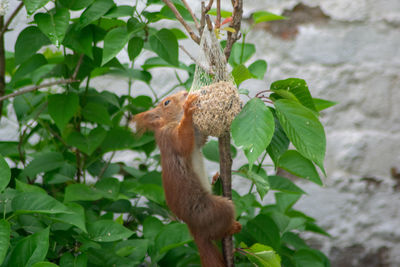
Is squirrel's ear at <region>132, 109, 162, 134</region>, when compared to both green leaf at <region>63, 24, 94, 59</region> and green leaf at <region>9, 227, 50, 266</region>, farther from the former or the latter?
green leaf at <region>9, 227, 50, 266</region>

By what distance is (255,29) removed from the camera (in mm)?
1929

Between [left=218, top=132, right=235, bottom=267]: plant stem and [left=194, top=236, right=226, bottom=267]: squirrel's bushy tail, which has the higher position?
[left=218, top=132, right=235, bottom=267]: plant stem

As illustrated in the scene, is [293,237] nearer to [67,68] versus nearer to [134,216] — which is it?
[134,216]

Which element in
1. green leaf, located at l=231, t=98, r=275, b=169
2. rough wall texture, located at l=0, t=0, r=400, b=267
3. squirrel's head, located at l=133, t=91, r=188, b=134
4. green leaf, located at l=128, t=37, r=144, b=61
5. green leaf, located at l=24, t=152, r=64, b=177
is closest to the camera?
green leaf, located at l=231, t=98, r=275, b=169

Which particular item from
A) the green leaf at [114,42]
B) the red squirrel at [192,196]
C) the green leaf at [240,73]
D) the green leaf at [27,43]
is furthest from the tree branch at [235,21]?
the green leaf at [27,43]

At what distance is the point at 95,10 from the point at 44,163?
1.62 feet

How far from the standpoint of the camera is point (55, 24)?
1.15 metres

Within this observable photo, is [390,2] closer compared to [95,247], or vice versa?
[95,247]

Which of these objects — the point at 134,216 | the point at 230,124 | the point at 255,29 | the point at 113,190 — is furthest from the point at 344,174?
the point at 230,124

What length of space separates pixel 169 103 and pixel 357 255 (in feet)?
3.96

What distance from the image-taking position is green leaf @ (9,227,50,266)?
0.97m

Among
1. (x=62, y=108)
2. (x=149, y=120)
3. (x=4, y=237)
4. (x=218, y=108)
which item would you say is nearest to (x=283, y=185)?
(x=149, y=120)

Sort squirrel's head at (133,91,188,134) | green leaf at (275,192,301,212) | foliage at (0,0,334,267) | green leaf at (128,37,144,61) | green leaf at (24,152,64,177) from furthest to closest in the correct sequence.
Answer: green leaf at (275,192,301,212), green leaf at (24,152,64,177), green leaf at (128,37,144,61), squirrel's head at (133,91,188,134), foliage at (0,0,334,267)

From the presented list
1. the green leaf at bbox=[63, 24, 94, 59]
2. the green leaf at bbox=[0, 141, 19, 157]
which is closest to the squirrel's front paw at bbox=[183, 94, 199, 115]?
the green leaf at bbox=[63, 24, 94, 59]
